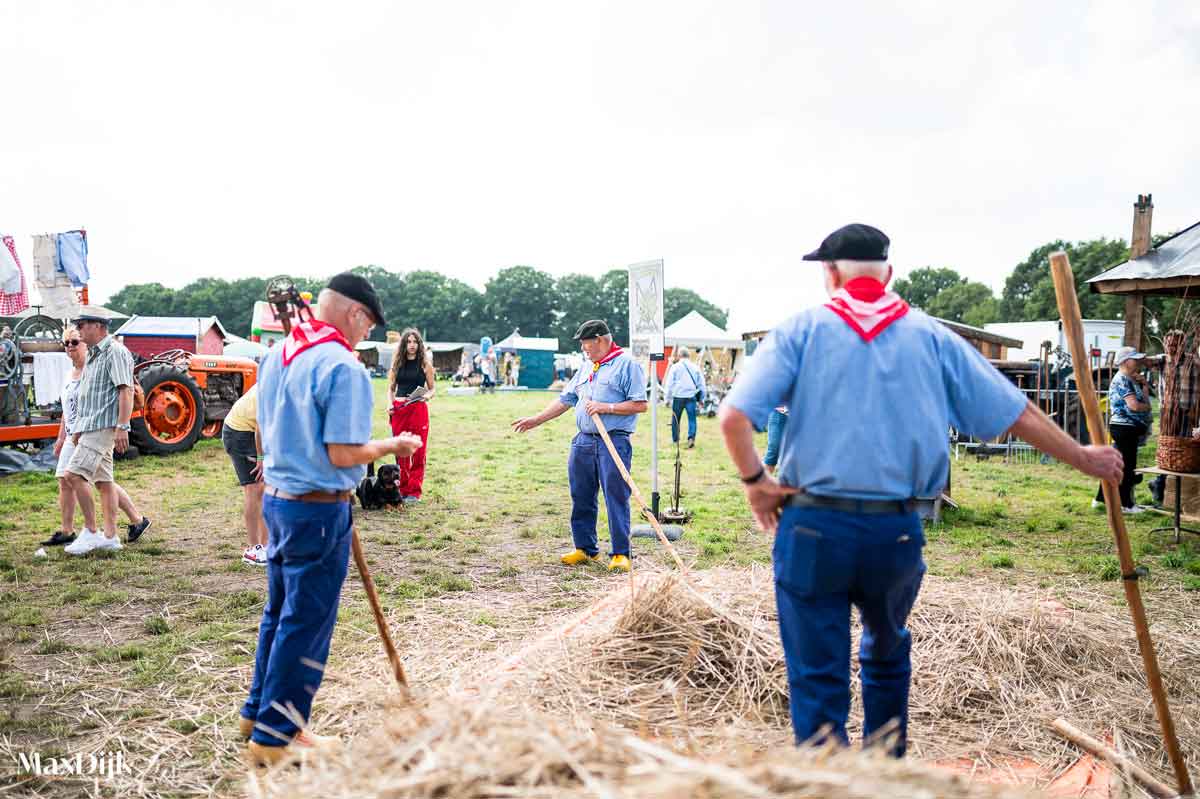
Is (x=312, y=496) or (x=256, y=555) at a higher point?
(x=312, y=496)

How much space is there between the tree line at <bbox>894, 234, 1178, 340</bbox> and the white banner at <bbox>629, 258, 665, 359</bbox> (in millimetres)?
44000

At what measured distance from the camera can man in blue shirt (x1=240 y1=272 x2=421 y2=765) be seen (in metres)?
2.92

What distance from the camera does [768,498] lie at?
2.48 meters

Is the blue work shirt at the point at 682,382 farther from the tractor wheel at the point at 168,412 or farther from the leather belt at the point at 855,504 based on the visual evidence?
the leather belt at the point at 855,504

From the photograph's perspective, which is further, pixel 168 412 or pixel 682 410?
pixel 682 410

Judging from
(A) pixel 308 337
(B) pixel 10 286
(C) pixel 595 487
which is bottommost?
(C) pixel 595 487

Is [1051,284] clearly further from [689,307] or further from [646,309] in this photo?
[646,309]

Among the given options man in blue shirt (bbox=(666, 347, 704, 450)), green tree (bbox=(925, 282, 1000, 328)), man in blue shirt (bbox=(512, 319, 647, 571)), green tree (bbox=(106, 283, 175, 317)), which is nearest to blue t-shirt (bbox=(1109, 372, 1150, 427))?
man in blue shirt (bbox=(512, 319, 647, 571))

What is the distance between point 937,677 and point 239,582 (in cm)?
481

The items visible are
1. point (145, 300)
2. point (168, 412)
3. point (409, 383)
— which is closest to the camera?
point (409, 383)

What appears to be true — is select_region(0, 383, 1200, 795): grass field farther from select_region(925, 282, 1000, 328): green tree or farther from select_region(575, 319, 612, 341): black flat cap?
select_region(925, 282, 1000, 328): green tree

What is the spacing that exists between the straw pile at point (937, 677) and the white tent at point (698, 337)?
72.1ft

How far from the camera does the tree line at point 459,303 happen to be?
93.9 m

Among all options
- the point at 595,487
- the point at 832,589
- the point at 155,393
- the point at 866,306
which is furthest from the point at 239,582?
the point at 155,393
